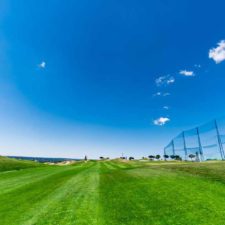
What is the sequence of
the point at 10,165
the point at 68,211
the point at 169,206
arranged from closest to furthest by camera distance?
1. the point at 68,211
2. the point at 169,206
3. the point at 10,165

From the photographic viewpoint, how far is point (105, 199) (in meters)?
13.3

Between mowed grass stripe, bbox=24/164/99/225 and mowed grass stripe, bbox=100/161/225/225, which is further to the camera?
mowed grass stripe, bbox=24/164/99/225

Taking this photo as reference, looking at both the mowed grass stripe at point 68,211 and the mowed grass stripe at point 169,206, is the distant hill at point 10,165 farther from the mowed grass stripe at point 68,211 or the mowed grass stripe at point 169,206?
the mowed grass stripe at point 169,206

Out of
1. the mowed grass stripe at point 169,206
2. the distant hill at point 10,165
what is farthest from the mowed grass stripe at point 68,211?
the distant hill at point 10,165

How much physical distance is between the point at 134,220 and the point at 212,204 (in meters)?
Result: 4.51

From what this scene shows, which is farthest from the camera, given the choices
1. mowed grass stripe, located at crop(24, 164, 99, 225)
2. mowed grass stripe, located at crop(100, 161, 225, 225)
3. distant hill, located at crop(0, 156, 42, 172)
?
distant hill, located at crop(0, 156, 42, 172)

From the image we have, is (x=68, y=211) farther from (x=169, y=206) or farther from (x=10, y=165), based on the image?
(x=10, y=165)

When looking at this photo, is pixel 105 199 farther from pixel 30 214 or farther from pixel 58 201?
pixel 30 214

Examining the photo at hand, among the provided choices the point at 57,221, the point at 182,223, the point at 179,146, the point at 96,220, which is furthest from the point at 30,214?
the point at 179,146

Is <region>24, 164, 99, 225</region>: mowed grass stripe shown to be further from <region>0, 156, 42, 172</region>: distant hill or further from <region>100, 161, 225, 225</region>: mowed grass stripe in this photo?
<region>0, 156, 42, 172</region>: distant hill

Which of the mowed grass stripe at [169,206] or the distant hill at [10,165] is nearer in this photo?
the mowed grass stripe at [169,206]

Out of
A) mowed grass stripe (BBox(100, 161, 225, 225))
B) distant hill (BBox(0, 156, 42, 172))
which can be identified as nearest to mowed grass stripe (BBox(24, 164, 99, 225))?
mowed grass stripe (BBox(100, 161, 225, 225))

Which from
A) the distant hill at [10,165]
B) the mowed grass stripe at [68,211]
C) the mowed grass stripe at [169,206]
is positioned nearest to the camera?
the mowed grass stripe at [169,206]

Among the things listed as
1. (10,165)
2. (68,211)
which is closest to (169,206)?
(68,211)
